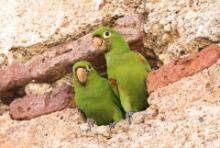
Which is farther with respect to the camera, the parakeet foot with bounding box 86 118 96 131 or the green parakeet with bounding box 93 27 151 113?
the green parakeet with bounding box 93 27 151 113

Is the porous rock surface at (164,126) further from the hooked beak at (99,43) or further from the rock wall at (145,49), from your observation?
the hooked beak at (99,43)

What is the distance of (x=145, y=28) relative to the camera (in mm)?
3471

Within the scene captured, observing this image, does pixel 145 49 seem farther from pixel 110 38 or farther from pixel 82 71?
pixel 82 71

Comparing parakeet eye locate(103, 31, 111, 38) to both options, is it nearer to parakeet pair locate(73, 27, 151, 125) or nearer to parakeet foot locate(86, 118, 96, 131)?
parakeet pair locate(73, 27, 151, 125)

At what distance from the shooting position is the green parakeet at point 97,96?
3580 millimetres

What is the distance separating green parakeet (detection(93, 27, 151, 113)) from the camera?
3.39 m

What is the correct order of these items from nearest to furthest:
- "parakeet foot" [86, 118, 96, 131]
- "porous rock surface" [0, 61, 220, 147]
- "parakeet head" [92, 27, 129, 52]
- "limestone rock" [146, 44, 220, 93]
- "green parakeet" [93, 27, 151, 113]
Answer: "porous rock surface" [0, 61, 220, 147] → "limestone rock" [146, 44, 220, 93] → "parakeet foot" [86, 118, 96, 131] → "green parakeet" [93, 27, 151, 113] → "parakeet head" [92, 27, 129, 52]

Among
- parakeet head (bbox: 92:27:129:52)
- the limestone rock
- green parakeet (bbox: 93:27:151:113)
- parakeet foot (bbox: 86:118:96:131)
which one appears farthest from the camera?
parakeet head (bbox: 92:27:129:52)

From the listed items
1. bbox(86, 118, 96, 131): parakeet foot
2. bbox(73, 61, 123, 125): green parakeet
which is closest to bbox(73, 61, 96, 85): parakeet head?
bbox(73, 61, 123, 125): green parakeet

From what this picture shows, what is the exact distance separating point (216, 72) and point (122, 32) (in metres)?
0.84

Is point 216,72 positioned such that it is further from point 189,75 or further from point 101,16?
point 101,16

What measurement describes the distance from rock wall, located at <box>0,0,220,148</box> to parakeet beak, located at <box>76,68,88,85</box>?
0.27 ft

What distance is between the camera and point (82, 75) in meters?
3.58

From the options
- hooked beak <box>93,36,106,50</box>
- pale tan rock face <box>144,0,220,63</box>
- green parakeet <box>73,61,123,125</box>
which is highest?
pale tan rock face <box>144,0,220,63</box>
